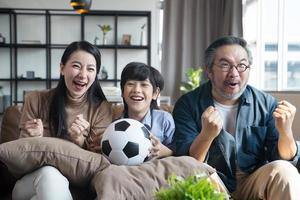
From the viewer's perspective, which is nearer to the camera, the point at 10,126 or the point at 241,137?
the point at 241,137

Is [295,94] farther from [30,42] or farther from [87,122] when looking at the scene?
[30,42]

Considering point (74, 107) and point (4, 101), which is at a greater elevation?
point (74, 107)

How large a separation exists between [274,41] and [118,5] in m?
2.44

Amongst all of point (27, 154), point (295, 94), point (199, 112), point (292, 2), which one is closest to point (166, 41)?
point (292, 2)

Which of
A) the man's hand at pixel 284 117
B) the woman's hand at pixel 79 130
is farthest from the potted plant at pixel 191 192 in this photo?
the woman's hand at pixel 79 130

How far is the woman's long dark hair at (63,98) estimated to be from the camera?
79.0 inches

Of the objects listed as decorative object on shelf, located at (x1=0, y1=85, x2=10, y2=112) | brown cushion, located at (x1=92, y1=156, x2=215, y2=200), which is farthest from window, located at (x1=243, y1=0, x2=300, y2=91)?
brown cushion, located at (x1=92, y1=156, x2=215, y2=200)

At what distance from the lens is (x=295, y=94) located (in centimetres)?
252

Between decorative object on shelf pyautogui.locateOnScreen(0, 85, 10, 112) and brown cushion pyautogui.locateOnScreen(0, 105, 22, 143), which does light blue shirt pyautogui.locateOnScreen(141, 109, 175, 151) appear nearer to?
brown cushion pyautogui.locateOnScreen(0, 105, 22, 143)

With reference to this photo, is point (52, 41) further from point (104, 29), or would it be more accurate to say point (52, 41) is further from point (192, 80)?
point (192, 80)

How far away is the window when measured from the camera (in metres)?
5.09

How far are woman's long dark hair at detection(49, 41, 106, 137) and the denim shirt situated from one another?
48 centimetres

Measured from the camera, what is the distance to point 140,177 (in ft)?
4.91

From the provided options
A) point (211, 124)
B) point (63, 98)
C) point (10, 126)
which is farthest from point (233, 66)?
point (10, 126)
